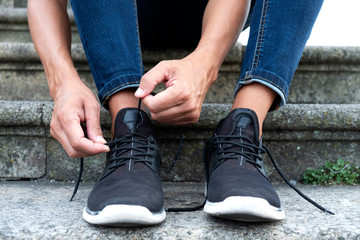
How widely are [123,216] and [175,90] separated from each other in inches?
10.6

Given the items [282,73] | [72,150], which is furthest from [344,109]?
[72,150]

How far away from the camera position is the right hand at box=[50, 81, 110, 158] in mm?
695

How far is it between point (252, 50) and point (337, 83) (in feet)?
2.64

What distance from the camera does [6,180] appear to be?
42.5 inches

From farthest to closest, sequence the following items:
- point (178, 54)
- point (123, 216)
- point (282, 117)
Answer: point (178, 54)
point (282, 117)
point (123, 216)

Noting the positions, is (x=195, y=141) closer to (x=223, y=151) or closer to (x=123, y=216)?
(x=223, y=151)

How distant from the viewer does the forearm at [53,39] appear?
0.86m

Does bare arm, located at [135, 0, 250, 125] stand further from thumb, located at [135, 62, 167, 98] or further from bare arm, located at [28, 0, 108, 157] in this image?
bare arm, located at [28, 0, 108, 157]

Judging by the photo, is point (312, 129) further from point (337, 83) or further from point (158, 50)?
point (158, 50)

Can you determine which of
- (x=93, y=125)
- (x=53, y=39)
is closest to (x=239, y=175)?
(x=93, y=125)

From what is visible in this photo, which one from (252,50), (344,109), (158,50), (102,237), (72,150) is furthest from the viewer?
(158,50)

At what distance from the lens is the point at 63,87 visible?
821mm

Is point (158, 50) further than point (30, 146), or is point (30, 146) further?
point (158, 50)

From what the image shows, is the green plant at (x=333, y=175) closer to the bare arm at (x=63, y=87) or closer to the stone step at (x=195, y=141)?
the stone step at (x=195, y=141)
